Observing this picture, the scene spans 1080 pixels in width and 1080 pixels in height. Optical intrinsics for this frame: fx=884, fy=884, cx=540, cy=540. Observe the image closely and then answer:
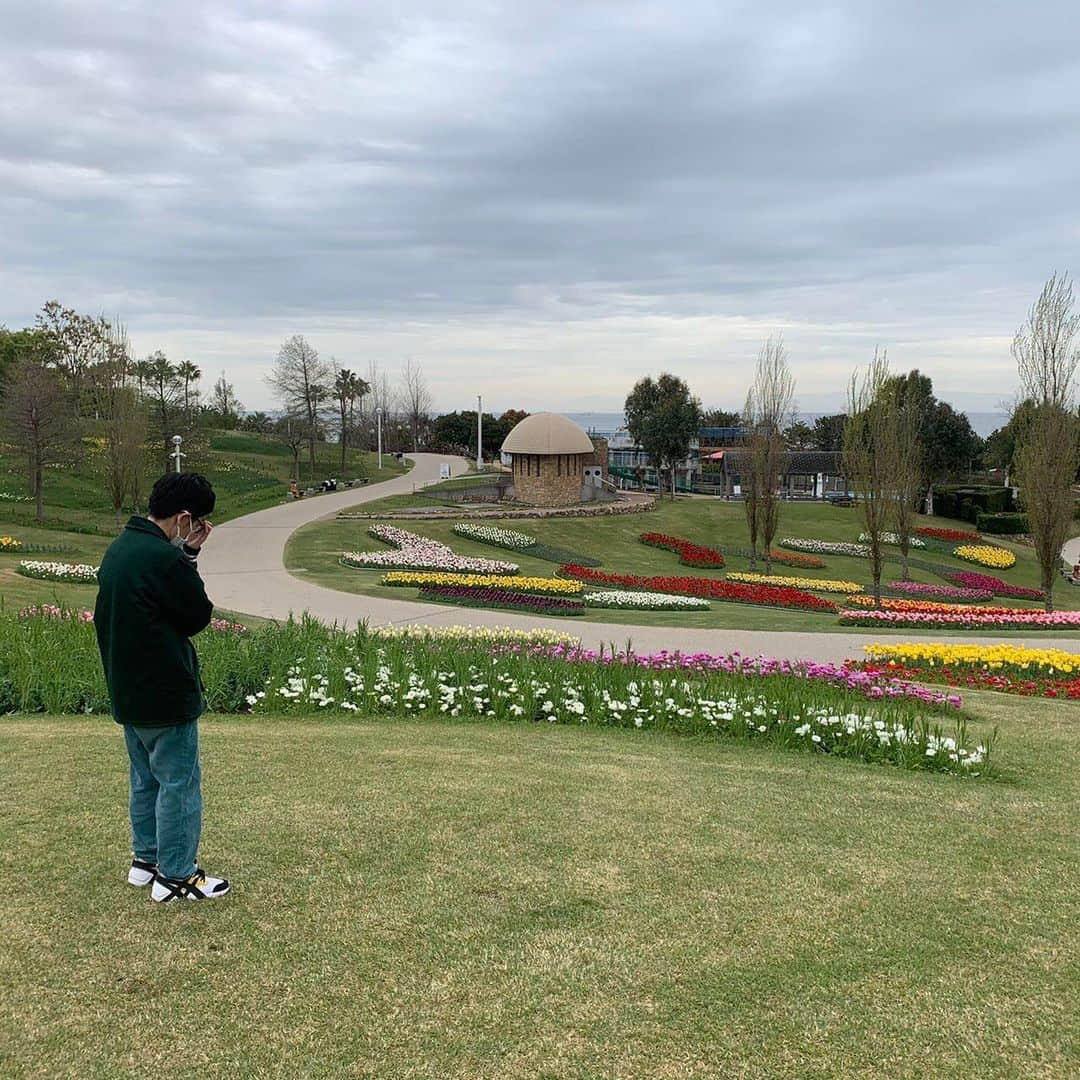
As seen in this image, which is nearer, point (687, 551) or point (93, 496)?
point (687, 551)

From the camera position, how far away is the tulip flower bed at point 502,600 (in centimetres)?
1683

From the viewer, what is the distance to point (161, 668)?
3.67 m

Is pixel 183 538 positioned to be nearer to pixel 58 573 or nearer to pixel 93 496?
pixel 58 573

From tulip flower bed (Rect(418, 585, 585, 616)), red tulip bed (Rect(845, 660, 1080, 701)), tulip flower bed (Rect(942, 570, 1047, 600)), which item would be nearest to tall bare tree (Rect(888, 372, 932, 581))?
tulip flower bed (Rect(942, 570, 1047, 600))

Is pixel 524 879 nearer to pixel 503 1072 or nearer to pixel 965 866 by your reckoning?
pixel 503 1072

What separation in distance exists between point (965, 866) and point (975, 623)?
1286cm

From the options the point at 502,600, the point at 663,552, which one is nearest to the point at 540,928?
the point at 502,600

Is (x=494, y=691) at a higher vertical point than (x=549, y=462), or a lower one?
lower

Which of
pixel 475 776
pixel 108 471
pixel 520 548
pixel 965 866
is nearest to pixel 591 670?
pixel 475 776

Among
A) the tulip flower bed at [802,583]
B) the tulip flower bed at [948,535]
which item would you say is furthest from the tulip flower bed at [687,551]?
the tulip flower bed at [948,535]

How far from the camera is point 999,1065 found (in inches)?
115

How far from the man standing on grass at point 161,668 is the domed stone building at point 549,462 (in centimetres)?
3571

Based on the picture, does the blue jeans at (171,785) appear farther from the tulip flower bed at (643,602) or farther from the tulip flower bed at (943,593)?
the tulip flower bed at (943,593)

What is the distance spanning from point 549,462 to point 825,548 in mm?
12587
